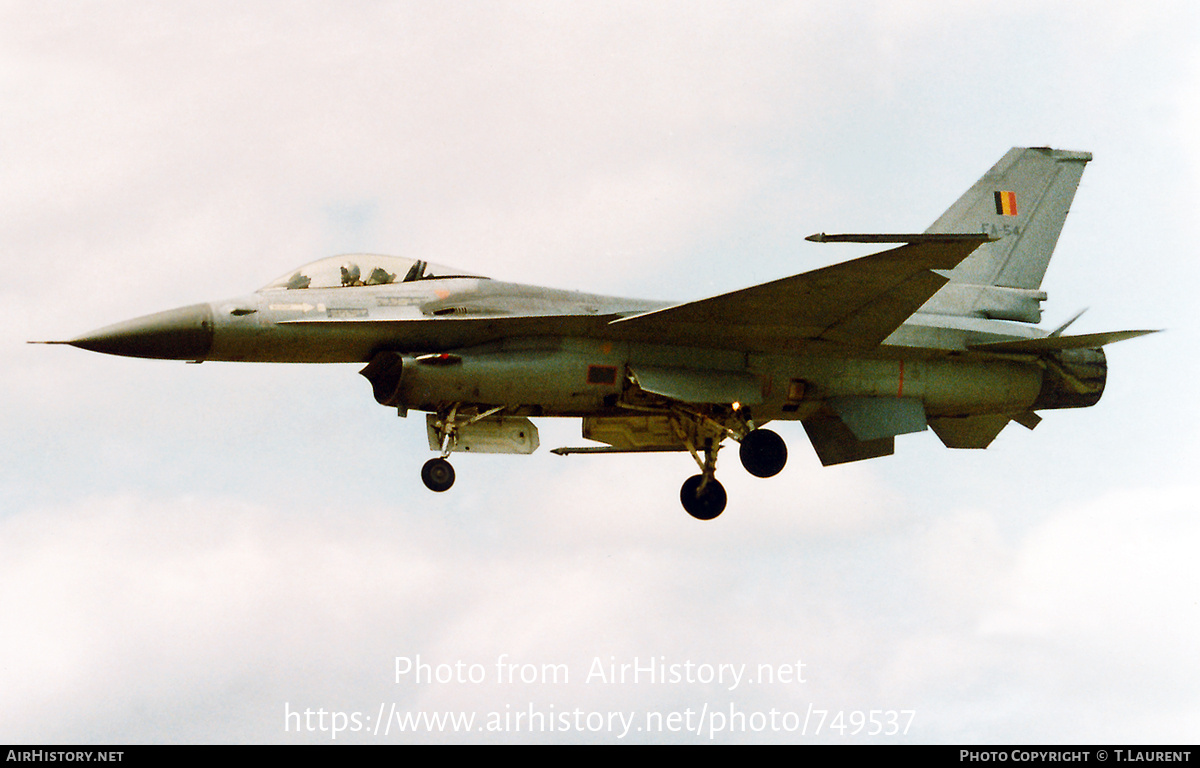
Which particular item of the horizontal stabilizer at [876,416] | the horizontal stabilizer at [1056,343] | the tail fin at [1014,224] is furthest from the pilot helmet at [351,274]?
the tail fin at [1014,224]

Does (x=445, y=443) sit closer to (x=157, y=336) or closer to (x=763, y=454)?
(x=157, y=336)

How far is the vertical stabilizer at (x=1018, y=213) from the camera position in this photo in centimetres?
2314

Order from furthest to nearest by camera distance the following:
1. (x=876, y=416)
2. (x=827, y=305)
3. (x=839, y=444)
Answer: (x=839, y=444) → (x=876, y=416) → (x=827, y=305)

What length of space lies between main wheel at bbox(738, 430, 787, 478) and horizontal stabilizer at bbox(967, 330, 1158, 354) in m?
3.20

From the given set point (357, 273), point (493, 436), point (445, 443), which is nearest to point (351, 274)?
point (357, 273)

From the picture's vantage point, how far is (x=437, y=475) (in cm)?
1878

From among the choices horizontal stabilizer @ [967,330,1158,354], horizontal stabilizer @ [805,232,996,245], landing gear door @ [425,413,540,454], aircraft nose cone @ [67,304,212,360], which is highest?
horizontal stabilizer @ [805,232,996,245]

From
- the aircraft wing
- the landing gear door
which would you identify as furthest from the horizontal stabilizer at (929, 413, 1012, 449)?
the landing gear door

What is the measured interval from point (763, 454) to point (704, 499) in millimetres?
1661

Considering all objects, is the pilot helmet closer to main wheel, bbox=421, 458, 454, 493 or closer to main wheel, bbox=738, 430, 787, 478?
main wheel, bbox=421, 458, 454, 493

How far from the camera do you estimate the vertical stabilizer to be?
75.9 ft

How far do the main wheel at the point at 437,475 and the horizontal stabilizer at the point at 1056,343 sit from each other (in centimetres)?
756

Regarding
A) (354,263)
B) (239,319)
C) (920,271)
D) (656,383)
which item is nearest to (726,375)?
(656,383)

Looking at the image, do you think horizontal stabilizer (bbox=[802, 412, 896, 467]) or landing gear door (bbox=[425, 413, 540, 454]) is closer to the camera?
landing gear door (bbox=[425, 413, 540, 454])
